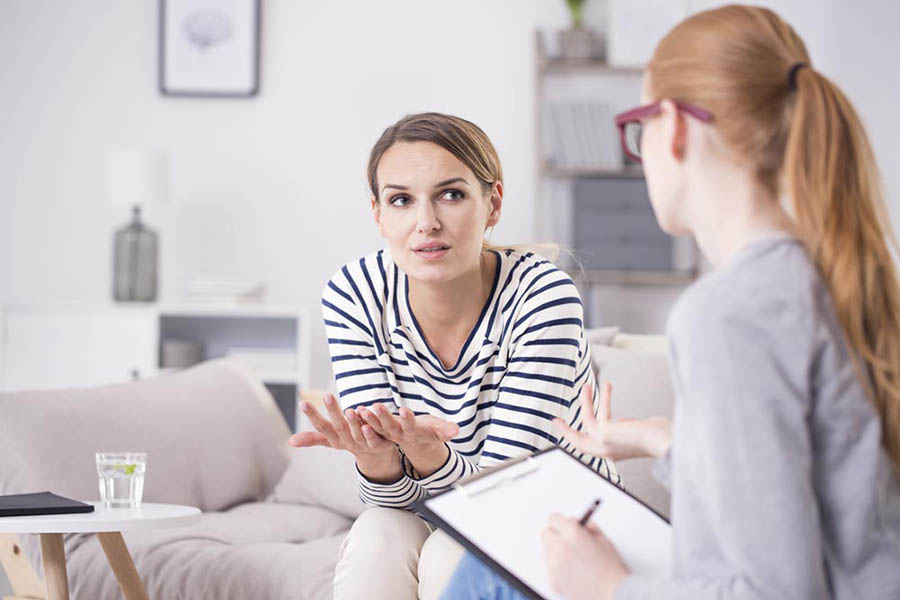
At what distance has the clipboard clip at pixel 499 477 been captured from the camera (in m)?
0.98

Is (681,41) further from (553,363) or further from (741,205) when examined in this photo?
(553,363)

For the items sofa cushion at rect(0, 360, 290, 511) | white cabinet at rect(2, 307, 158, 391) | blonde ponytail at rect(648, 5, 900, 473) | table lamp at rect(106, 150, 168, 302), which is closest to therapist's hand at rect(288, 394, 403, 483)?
blonde ponytail at rect(648, 5, 900, 473)

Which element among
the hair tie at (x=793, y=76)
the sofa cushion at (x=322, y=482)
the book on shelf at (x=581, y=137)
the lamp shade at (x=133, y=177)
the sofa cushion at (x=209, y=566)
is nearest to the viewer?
the hair tie at (x=793, y=76)

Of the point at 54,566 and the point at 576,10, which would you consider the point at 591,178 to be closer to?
the point at 576,10

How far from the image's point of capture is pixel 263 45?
13.4 feet

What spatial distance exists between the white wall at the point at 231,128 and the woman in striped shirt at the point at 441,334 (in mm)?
2479

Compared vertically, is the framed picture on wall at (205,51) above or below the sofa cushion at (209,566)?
above

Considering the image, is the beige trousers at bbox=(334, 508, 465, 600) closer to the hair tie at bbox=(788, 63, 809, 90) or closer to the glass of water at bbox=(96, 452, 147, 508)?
the glass of water at bbox=(96, 452, 147, 508)

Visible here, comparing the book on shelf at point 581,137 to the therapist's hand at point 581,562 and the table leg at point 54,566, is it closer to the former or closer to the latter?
the table leg at point 54,566

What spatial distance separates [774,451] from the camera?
752 millimetres

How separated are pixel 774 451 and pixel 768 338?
9 cm

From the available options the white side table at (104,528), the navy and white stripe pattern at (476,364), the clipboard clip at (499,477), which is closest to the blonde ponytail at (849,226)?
the clipboard clip at (499,477)

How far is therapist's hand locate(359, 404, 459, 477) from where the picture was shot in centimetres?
125

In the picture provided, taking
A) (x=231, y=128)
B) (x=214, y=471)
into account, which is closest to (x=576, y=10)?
(x=231, y=128)
